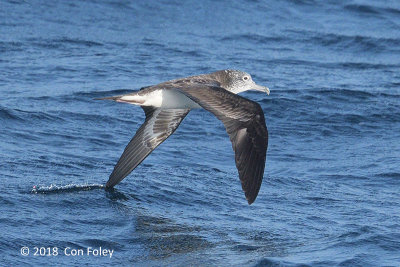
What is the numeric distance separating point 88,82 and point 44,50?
5.83 ft

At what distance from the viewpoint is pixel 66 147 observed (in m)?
11.2

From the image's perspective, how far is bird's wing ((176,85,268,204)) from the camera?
8.25 meters

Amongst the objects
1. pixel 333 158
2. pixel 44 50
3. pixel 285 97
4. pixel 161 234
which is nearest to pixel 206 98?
pixel 161 234

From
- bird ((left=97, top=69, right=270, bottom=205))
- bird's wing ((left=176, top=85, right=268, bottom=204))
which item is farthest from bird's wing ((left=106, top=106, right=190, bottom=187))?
bird's wing ((left=176, top=85, right=268, bottom=204))

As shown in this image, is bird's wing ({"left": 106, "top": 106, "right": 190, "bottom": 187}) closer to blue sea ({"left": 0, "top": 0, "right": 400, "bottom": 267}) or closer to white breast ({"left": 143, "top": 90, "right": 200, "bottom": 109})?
blue sea ({"left": 0, "top": 0, "right": 400, "bottom": 267})

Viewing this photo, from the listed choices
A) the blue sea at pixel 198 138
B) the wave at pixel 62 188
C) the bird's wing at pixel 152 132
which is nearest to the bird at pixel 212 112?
the bird's wing at pixel 152 132

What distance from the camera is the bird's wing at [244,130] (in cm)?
825

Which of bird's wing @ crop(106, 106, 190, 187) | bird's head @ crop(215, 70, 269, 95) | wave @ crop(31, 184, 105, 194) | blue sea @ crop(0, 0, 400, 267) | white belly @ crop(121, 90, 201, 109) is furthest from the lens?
bird's head @ crop(215, 70, 269, 95)

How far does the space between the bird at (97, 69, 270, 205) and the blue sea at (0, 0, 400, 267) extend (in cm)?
50

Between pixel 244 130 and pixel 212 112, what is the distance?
0.41m

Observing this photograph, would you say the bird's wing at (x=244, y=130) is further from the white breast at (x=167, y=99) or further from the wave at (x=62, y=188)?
the wave at (x=62, y=188)

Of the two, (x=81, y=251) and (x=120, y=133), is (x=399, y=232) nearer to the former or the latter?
(x=81, y=251)

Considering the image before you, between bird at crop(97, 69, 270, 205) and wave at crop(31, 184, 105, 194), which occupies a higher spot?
bird at crop(97, 69, 270, 205)

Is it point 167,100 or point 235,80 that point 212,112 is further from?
point 235,80
